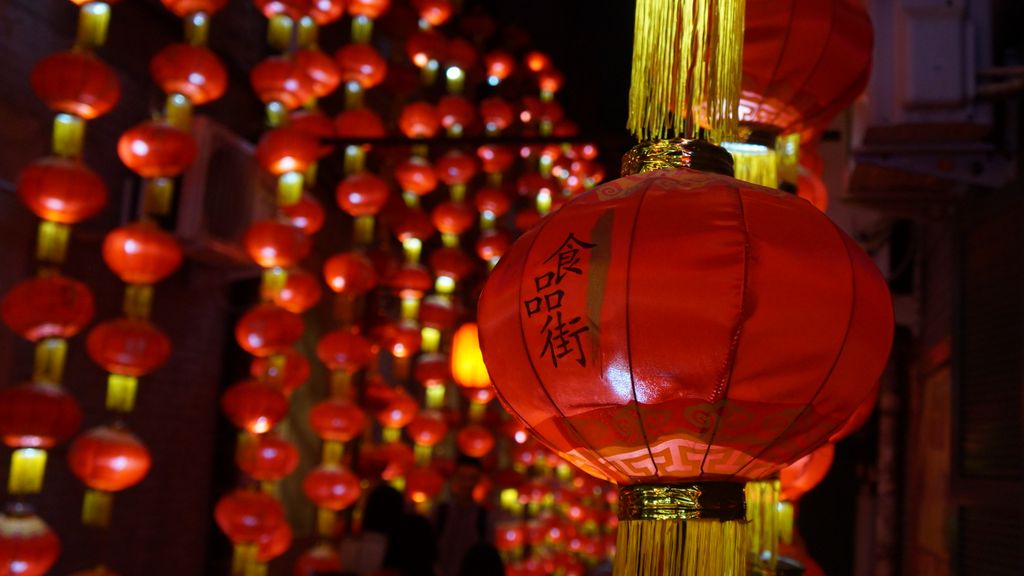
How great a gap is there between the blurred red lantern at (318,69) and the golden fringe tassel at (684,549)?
132 inches

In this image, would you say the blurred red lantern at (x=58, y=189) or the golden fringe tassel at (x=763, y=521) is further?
the blurred red lantern at (x=58, y=189)

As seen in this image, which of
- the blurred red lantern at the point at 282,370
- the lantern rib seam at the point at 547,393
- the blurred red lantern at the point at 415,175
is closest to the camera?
the lantern rib seam at the point at 547,393

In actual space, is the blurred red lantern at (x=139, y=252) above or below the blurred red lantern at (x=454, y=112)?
below

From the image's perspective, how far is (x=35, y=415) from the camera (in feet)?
10.1

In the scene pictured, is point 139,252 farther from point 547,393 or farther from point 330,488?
point 547,393

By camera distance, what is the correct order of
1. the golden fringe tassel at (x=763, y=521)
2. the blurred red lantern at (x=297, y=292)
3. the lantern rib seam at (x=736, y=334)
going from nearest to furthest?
the lantern rib seam at (x=736, y=334) → the golden fringe tassel at (x=763, y=521) → the blurred red lantern at (x=297, y=292)

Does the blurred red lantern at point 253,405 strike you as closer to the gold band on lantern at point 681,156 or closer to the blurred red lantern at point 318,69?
the blurred red lantern at point 318,69

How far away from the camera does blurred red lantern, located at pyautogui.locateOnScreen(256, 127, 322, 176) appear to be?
4184 mm

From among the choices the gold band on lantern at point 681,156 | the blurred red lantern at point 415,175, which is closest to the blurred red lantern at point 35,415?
the gold band on lantern at point 681,156

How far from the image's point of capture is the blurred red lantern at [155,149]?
139 inches

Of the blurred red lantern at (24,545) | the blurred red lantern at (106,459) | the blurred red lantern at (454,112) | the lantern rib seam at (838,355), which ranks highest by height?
the blurred red lantern at (454,112)

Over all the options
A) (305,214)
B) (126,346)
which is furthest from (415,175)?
(126,346)

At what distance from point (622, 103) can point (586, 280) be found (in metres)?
8.03

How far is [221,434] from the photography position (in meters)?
5.63
